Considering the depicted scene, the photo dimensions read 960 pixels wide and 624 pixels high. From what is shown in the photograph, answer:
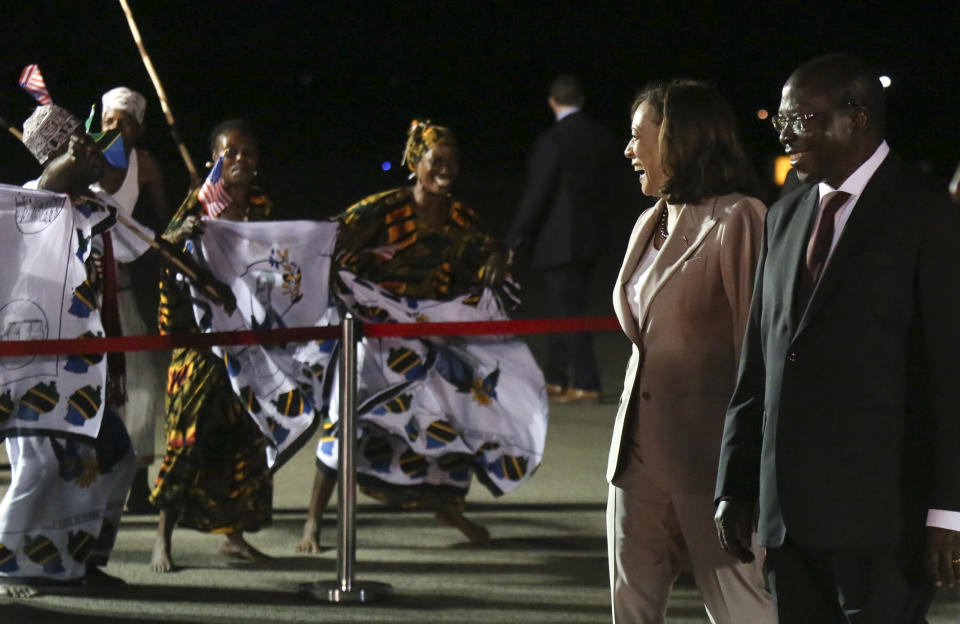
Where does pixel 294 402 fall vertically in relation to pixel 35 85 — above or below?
below

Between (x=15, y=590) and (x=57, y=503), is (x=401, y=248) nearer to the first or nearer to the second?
(x=57, y=503)

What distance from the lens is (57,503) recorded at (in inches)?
215

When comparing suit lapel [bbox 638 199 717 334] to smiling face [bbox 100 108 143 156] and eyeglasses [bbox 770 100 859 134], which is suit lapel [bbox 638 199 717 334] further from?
smiling face [bbox 100 108 143 156]

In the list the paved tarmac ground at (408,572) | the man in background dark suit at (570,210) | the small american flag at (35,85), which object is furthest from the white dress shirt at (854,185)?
the man in background dark suit at (570,210)

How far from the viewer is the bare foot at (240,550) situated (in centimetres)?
613

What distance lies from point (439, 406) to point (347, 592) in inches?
47.3

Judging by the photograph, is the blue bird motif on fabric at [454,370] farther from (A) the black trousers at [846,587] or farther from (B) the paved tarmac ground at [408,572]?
(A) the black trousers at [846,587]

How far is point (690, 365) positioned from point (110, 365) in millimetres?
2856

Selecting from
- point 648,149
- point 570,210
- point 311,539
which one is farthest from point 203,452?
point 570,210

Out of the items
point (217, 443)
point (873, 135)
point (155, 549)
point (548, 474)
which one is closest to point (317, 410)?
point (217, 443)

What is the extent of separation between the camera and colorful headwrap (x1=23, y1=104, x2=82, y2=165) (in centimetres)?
554

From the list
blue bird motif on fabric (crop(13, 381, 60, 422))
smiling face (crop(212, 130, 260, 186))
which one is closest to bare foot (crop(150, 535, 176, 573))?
blue bird motif on fabric (crop(13, 381, 60, 422))

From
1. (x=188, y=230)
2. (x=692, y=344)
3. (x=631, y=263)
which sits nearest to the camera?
(x=692, y=344)

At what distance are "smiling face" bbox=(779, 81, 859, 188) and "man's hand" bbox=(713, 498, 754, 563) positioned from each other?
63 cm
